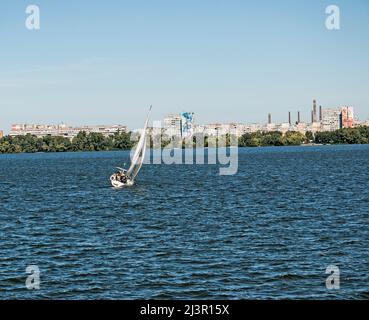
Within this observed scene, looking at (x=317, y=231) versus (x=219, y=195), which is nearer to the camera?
(x=317, y=231)

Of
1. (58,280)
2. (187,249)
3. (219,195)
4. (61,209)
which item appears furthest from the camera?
(219,195)

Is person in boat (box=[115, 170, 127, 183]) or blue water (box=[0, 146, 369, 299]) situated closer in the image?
blue water (box=[0, 146, 369, 299])

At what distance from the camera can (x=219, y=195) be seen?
7331 centimetres

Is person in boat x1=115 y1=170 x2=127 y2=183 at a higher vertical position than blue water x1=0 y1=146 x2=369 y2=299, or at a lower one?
higher

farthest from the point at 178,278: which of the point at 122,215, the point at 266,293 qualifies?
the point at 122,215

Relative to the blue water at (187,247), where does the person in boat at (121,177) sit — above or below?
above

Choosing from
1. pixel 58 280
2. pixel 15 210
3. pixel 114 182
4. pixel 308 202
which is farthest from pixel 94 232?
pixel 114 182

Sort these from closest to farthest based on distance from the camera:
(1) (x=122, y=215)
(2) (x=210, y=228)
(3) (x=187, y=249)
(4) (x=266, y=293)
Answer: (4) (x=266, y=293), (3) (x=187, y=249), (2) (x=210, y=228), (1) (x=122, y=215)

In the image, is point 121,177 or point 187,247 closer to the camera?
point 187,247

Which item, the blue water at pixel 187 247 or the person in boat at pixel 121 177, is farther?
the person in boat at pixel 121 177

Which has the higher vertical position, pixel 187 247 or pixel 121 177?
pixel 121 177

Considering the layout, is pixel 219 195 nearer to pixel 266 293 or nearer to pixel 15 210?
pixel 15 210
